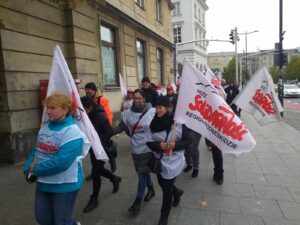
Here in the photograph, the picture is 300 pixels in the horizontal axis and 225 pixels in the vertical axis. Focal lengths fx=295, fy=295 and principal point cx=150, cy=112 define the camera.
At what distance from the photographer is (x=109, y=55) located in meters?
11.7

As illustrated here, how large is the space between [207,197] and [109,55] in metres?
8.51

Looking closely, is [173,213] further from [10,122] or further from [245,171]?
[10,122]

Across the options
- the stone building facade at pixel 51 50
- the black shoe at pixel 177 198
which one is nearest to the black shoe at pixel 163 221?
the black shoe at pixel 177 198

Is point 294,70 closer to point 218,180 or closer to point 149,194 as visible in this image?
point 218,180

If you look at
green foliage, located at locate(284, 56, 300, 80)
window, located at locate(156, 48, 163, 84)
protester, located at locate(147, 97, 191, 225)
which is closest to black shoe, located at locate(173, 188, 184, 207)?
protester, located at locate(147, 97, 191, 225)

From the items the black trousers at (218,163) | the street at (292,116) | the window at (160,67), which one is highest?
the window at (160,67)

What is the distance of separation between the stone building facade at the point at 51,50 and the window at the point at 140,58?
0.21 ft

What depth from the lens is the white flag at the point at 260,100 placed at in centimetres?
514

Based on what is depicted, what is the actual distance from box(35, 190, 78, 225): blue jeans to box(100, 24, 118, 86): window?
28.0 feet

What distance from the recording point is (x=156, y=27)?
17.8m

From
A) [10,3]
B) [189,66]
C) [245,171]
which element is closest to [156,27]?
[10,3]

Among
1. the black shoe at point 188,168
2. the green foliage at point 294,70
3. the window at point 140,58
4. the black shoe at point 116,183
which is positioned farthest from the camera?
the green foliage at point 294,70

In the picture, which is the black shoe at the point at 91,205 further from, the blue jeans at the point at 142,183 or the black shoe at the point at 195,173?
the black shoe at the point at 195,173

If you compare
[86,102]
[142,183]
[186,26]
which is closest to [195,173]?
[142,183]
